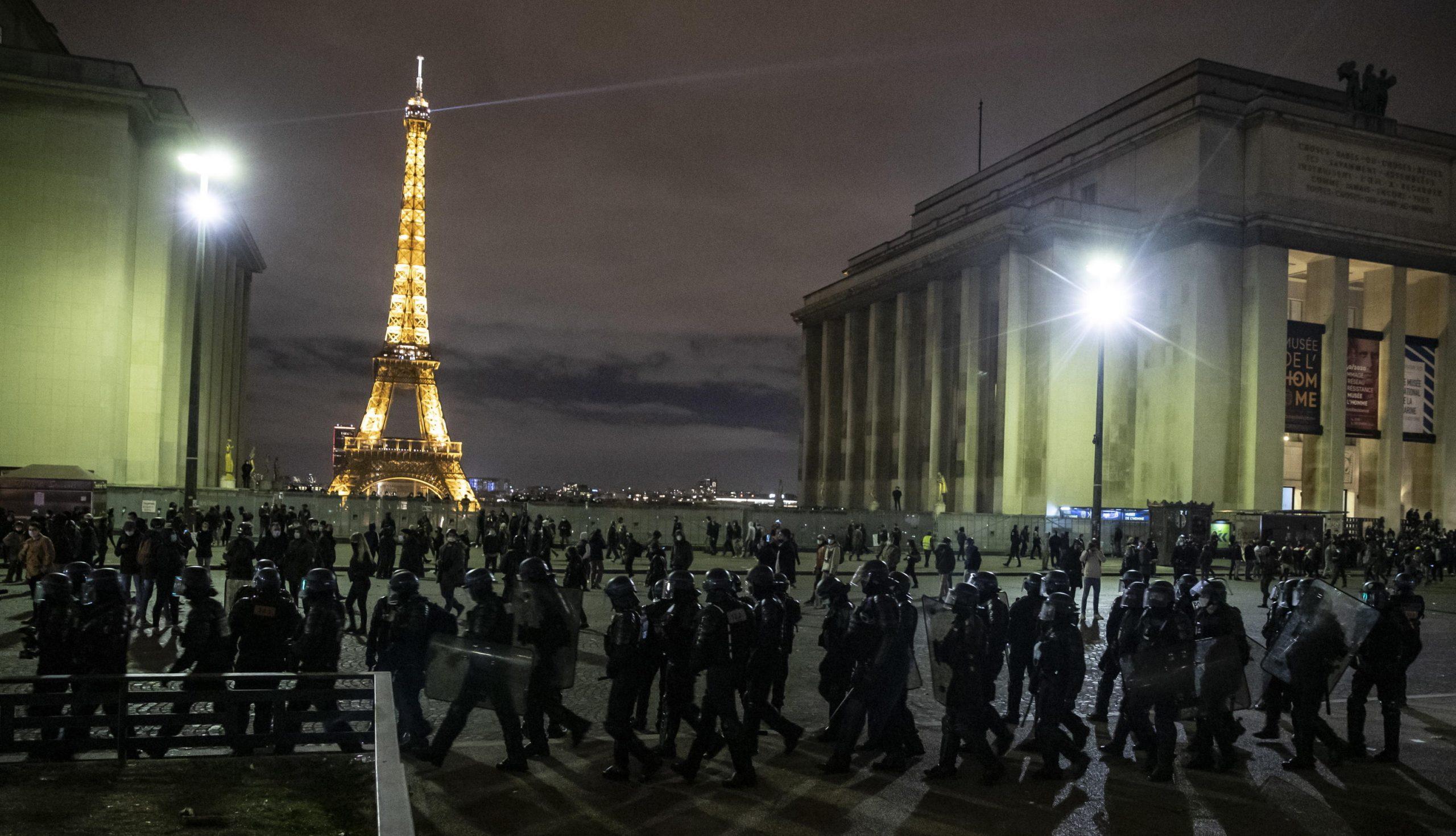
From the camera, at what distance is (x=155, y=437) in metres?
42.1

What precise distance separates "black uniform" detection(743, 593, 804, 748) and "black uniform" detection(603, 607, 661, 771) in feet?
2.39

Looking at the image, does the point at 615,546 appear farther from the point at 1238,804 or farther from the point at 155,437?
the point at 1238,804

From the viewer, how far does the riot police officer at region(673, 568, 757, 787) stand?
792 centimetres

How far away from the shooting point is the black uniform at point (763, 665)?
8180 millimetres

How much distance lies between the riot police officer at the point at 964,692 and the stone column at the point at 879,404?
5719 cm

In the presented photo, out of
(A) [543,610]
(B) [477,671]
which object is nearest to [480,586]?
(A) [543,610]

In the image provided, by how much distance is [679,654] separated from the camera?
818cm

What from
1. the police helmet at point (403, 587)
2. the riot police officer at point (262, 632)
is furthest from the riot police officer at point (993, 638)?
the riot police officer at point (262, 632)

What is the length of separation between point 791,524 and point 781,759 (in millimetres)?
32024

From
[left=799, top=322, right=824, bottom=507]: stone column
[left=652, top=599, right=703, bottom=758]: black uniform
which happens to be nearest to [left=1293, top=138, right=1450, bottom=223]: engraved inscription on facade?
[left=799, top=322, right=824, bottom=507]: stone column

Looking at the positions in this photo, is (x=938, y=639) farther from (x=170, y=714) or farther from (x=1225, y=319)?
(x=1225, y=319)

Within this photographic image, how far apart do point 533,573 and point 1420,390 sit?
5590 cm

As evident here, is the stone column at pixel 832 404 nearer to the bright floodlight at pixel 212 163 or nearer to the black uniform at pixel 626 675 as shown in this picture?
the bright floodlight at pixel 212 163

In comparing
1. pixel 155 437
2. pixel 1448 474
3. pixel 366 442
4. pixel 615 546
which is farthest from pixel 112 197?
pixel 1448 474
